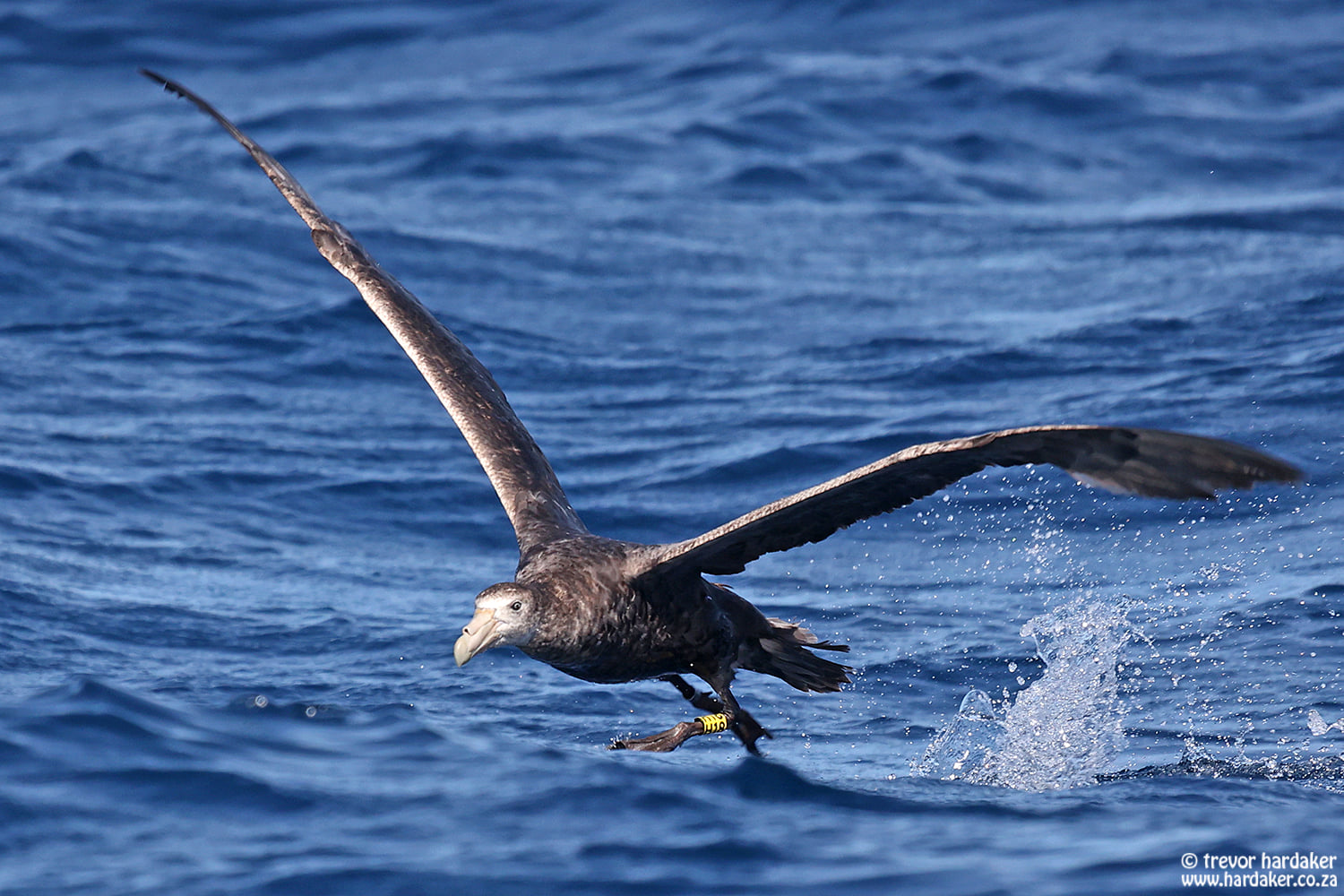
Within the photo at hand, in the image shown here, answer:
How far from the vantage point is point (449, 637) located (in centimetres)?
1038

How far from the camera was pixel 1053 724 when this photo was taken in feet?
28.5

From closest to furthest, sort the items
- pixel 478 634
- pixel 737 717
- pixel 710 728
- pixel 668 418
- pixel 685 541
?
1. pixel 478 634
2. pixel 685 541
3. pixel 710 728
4. pixel 737 717
5. pixel 668 418

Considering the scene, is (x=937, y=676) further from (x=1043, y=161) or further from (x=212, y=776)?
(x=1043, y=161)

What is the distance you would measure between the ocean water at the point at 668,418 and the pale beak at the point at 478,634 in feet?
2.53

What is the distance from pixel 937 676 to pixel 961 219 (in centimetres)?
1037

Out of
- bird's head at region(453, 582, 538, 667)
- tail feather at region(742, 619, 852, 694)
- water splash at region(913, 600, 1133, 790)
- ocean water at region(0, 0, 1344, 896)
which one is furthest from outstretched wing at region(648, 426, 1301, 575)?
water splash at region(913, 600, 1133, 790)

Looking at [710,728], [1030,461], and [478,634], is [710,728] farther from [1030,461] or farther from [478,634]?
[1030,461]

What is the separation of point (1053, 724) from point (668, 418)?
6.47 m

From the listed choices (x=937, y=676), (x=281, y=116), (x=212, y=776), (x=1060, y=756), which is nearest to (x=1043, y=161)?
(x=281, y=116)

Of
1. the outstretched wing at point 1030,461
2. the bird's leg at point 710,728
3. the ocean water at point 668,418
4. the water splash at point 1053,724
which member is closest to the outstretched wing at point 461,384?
the bird's leg at point 710,728

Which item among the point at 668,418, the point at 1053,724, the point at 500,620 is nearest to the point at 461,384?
the point at 500,620

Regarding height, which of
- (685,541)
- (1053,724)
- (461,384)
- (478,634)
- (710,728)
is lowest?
(1053,724)

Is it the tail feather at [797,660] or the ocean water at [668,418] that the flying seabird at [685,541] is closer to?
the tail feather at [797,660]

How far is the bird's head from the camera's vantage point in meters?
7.29
